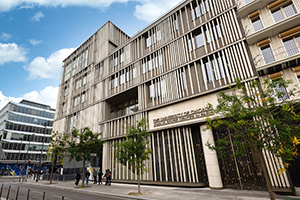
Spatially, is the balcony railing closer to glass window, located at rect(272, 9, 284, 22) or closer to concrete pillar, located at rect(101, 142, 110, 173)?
glass window, located at rect(272, 9, 284, 22)

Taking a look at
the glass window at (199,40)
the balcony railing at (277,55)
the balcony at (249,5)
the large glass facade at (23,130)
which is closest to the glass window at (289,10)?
the balcony at (249,5)

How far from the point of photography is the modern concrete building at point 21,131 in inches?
2135

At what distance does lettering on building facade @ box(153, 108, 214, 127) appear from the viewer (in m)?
15.9

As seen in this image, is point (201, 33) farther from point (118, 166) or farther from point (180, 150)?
point (118, 166)

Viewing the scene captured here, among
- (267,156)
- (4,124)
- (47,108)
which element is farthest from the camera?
(47,108)

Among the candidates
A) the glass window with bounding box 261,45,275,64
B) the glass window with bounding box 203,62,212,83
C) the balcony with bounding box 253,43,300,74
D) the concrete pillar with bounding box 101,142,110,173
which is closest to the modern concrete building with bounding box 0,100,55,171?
the concrete pillar with bounding box 101,142,110,173

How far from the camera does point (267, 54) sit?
15008mm

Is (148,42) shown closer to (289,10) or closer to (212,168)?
(289,10)

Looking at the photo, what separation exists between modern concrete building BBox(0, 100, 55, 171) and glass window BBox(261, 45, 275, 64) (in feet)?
191

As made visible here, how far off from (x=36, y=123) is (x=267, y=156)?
74.7 m

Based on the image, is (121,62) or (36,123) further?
(36,123)

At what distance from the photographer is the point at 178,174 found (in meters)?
16.5

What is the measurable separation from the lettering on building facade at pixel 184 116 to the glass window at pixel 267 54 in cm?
646

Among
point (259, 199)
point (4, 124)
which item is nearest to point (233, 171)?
point (259, 199)
